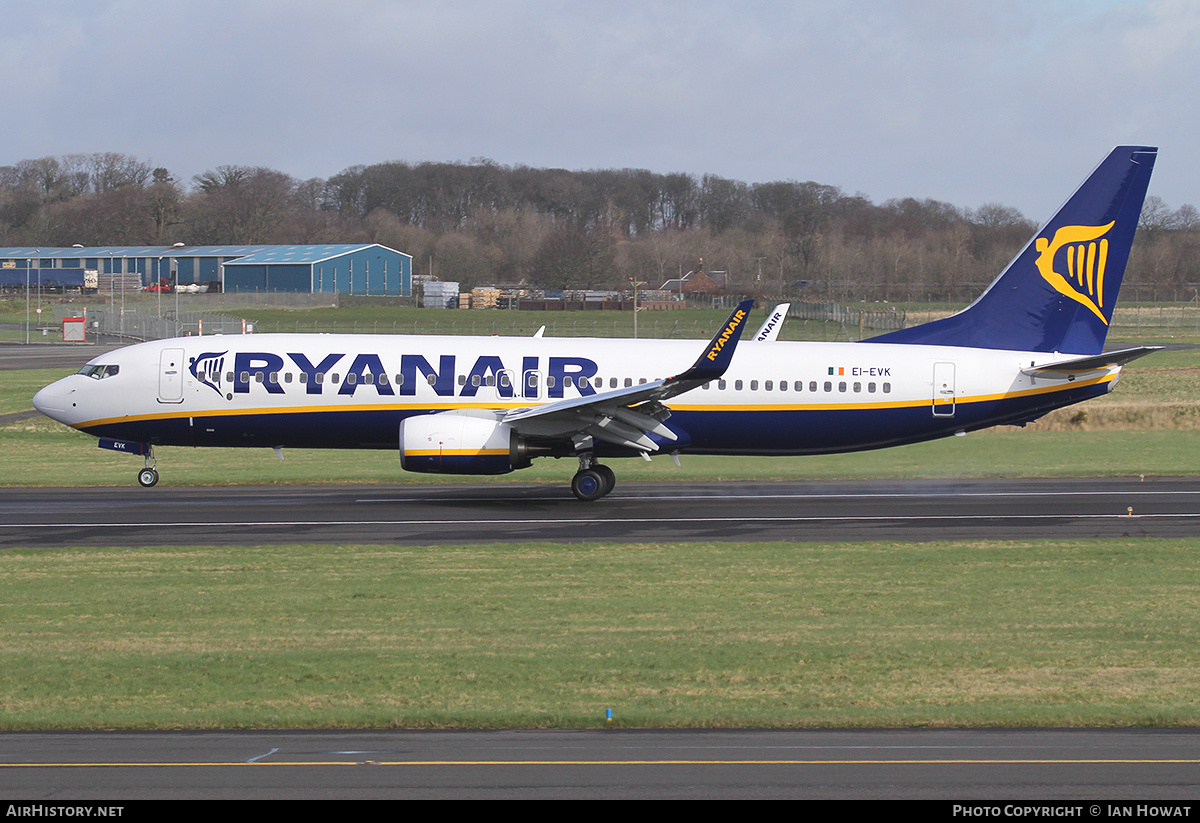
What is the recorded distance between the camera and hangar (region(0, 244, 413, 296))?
451ft

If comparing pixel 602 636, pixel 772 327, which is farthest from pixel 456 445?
pixel 602 636

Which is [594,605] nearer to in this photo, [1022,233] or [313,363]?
[313,363]

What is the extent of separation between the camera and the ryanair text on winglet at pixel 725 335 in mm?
26156

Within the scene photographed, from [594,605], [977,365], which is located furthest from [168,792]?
[977,365]

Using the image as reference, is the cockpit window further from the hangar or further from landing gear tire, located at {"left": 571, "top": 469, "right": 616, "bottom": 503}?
the hangar

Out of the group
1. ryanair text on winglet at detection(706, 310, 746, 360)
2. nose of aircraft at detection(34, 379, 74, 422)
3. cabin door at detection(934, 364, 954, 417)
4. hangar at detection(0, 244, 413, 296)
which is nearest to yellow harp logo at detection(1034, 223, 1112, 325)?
cabin door at detection(934, 364, 954, 417)

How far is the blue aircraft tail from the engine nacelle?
40.5 ft

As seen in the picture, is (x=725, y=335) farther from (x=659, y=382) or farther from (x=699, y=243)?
(x=699, y=243)

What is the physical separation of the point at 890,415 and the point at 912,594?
1185 centimetres

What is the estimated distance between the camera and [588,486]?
29.6 m

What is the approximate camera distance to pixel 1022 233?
16138 cm

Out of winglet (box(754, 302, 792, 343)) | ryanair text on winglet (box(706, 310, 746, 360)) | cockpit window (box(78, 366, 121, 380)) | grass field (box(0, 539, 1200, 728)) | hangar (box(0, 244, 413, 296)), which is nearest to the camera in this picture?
grass field (box(0, 539, 1200, 728))

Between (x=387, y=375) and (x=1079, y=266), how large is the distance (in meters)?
18.2

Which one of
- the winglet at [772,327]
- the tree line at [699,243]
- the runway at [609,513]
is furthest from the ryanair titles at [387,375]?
the tree line at [699,243]
